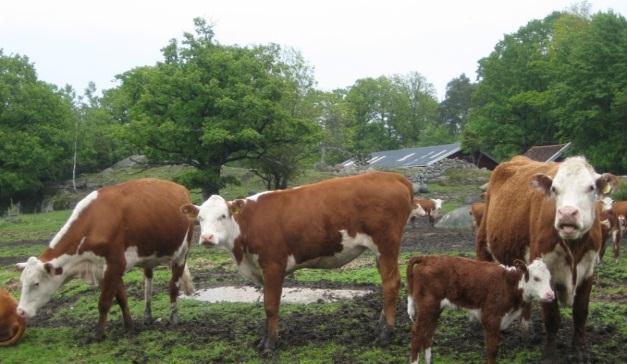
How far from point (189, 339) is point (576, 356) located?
16.2 feet

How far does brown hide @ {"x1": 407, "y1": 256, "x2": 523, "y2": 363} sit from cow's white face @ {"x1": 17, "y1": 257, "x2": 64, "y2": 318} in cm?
531

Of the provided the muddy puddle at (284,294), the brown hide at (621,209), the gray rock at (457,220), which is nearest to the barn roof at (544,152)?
the gray rock at (457,220)

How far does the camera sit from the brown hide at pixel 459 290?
634 cm

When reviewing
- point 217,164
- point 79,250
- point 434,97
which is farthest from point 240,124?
point 434,97

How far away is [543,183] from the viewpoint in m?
6.63

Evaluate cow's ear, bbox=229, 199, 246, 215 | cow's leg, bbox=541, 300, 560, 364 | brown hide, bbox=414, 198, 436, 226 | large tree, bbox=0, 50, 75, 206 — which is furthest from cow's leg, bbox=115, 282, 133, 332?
large tree, bbox=0, 50, 75, 206

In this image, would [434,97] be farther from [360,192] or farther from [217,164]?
[360,192]

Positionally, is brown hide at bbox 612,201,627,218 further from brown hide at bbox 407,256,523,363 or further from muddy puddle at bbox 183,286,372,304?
brown hide at bbox 407,256,523,363

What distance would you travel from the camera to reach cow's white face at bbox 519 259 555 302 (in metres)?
6.19

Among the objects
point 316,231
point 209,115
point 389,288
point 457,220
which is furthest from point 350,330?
point 209,115

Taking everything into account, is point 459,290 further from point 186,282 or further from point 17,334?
point 17,334

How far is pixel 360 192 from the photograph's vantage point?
8211 millimetres

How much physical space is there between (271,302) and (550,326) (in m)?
3.33

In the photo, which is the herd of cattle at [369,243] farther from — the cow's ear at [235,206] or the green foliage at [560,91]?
the green foliage at [560,91]
